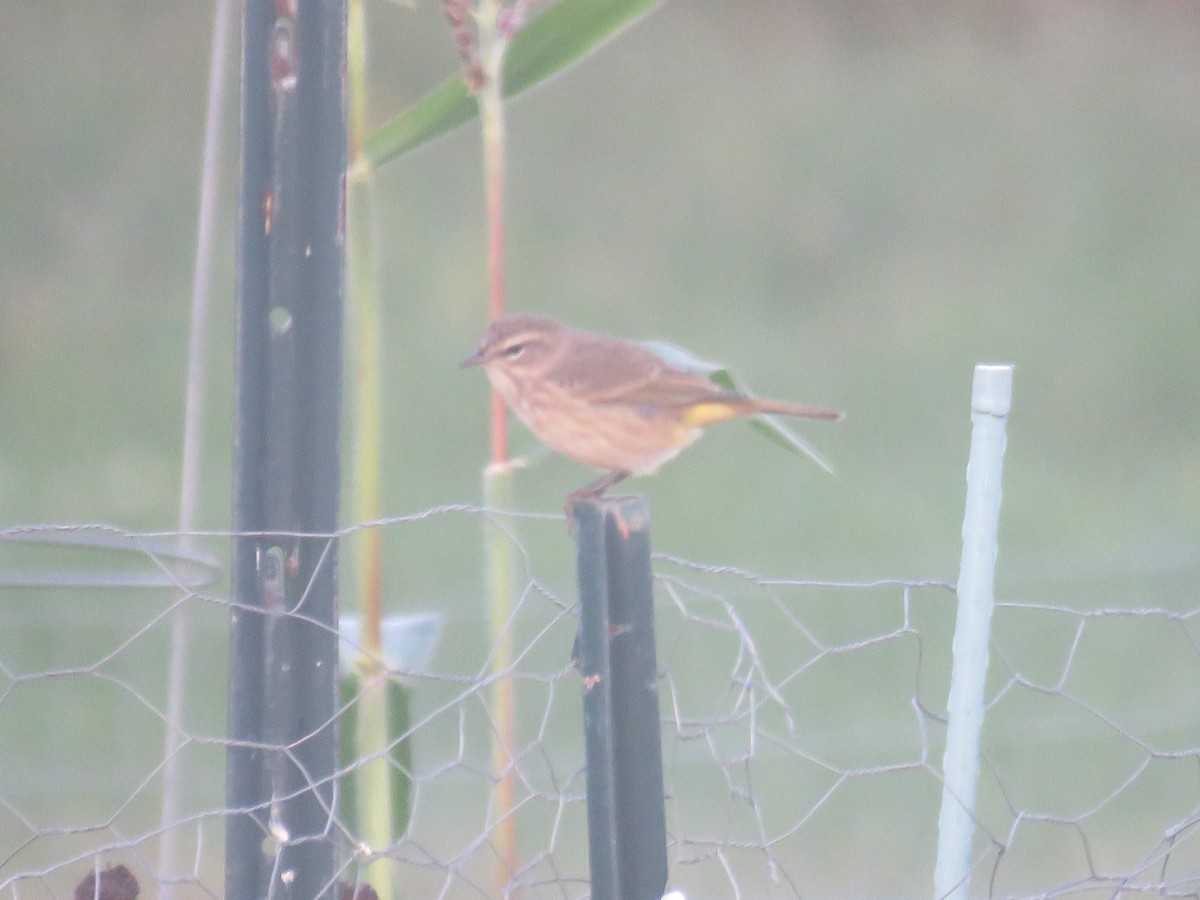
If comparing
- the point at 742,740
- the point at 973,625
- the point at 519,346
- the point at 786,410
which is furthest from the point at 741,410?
the point at 742,740

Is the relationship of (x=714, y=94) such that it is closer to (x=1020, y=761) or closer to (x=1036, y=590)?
(x=1036, y=590)

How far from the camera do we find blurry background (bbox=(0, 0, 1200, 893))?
3.89m

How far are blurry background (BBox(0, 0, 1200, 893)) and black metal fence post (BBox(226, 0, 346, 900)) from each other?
7.16 feet

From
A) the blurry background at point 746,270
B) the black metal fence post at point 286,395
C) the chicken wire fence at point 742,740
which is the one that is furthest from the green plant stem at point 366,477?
the blurry background at point 746,270

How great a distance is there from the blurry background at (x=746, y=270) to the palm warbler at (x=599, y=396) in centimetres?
176

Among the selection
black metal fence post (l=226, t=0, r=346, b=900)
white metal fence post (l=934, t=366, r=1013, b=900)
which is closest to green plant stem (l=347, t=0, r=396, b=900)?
black metal fence post (l=226, t=0, r=346, b=900)

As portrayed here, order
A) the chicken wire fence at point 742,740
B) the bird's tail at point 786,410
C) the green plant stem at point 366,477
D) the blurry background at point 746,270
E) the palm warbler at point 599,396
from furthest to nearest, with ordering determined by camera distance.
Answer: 1. the blurry background at point 746,270
2. the chicken wire fence at point 742,740
3. the palm warbler at point 599,396
4. the bird's tail at point 786,410
5. the green plant stem at point 366,477

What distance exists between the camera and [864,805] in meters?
2.85

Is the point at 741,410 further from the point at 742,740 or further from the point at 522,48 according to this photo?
the point at 742,740

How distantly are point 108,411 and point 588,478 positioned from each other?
151 centimetres

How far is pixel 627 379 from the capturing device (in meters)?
1.51

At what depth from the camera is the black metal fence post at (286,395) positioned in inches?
34.9

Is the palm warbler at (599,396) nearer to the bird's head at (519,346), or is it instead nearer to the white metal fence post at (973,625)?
the bird's head at (519,346)

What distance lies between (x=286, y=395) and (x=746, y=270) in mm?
4251
